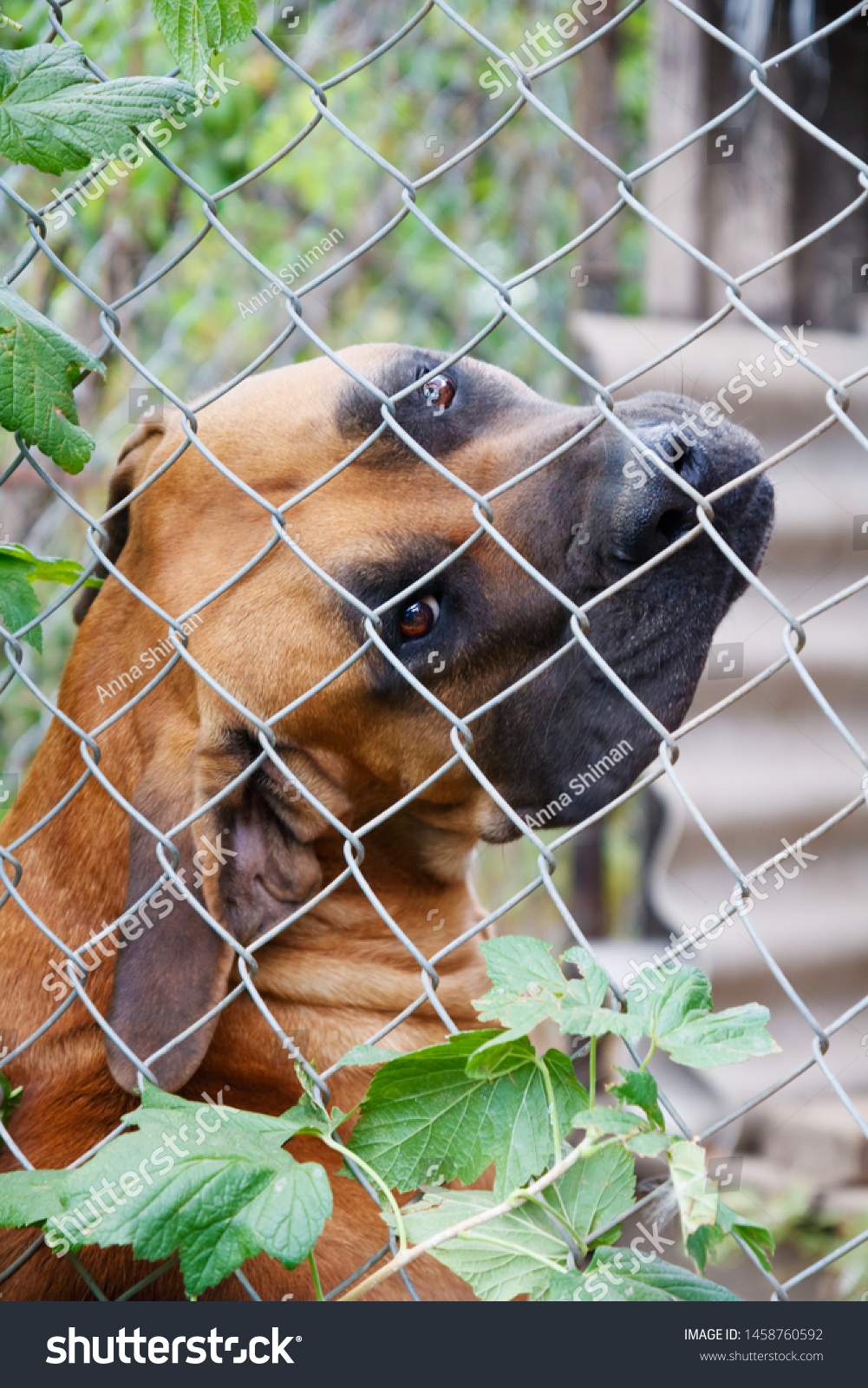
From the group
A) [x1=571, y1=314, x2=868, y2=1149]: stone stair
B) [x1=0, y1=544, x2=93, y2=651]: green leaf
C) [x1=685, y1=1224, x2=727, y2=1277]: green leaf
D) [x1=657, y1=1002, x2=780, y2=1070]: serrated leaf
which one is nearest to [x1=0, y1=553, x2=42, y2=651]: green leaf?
[x1=0, y1=544, x2=93, y2=651]: green leaf

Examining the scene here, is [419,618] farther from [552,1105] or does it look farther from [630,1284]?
[630,1284]

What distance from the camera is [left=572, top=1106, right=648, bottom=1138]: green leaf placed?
123cm

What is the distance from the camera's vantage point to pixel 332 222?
5.38m

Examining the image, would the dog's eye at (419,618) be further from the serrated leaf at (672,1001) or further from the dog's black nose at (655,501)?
the serrated leaf at (672,1001)

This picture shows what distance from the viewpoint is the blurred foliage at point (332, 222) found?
4.56 meters

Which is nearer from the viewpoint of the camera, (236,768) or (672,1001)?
(672,1001)

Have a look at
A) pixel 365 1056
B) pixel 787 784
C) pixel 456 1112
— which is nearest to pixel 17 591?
pixel 365 1056

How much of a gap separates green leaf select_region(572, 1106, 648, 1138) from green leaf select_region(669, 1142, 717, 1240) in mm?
62

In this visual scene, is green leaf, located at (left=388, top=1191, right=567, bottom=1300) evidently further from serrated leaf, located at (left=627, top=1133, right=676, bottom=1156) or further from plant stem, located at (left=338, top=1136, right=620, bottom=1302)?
serrated leaf, located at (left=627, top=1133, right=676, bottom=1156)

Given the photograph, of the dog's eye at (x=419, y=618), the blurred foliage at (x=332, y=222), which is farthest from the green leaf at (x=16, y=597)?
the blurred foliage at (x=332, y=222)

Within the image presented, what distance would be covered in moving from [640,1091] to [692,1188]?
0.12m

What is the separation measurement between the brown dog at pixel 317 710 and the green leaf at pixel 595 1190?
73 centimetres

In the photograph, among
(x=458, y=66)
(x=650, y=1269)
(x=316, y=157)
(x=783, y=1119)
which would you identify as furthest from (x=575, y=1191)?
(x=458, y=66)

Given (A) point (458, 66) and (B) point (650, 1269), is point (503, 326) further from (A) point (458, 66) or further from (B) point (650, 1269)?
(B) point (650, 1269)
